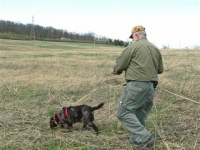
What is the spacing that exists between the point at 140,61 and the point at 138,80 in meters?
0.35

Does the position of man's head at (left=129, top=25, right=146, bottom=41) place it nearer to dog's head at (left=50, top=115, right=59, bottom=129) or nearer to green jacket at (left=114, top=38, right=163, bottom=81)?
green jacket at (left=114, top=38, right=163, bottom=81)

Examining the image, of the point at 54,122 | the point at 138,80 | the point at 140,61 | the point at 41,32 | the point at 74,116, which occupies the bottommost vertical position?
the point at 41,32

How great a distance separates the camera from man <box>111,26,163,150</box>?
5504 millimetres

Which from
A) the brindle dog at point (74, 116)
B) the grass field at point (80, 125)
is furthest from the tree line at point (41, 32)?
the brindle dog at point (74, 116)

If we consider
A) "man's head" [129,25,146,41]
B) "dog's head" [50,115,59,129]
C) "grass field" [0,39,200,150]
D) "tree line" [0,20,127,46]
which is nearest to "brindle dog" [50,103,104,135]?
"dog's head" [50,115,59,129]

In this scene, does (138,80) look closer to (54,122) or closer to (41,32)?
(54,122)

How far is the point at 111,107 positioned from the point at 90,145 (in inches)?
112

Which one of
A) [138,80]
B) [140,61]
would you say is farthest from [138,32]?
[138,80]

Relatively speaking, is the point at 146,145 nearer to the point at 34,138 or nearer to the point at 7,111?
the point at 34,138

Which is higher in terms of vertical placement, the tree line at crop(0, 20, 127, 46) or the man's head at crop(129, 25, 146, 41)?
the man's head at crop(129, 25, 146, 41)

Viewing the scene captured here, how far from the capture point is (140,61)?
5508 millimetres

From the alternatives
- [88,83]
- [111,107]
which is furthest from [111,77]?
[111,107]

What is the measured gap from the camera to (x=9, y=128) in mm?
6828

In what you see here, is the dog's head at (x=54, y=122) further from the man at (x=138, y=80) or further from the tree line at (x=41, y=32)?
the tree line at (x=41, y=32)
